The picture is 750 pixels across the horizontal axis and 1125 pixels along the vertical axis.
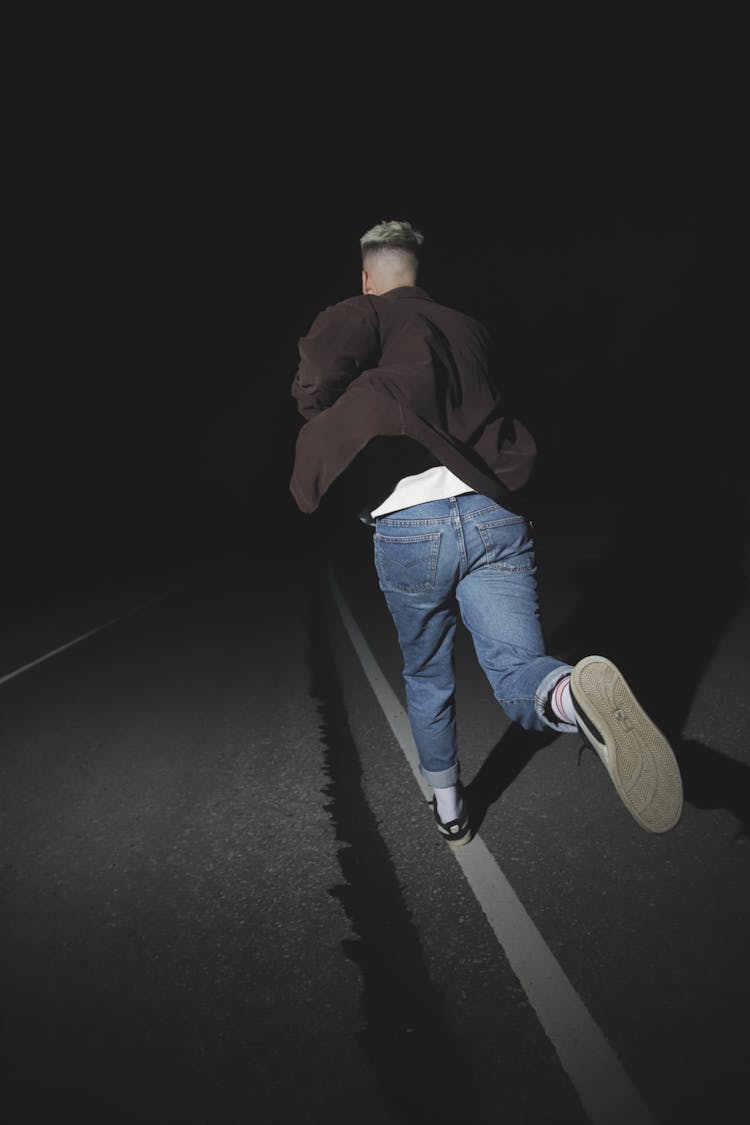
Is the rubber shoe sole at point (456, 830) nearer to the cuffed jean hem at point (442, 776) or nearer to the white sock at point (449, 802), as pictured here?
the white sock at point (449, 802)

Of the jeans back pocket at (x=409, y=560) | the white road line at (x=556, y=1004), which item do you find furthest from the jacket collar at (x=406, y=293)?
the white road line at (x=556, y=1004)

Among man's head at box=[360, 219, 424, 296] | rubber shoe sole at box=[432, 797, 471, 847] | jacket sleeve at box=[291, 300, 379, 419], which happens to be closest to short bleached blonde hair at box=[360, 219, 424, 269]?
man's head at box=[360, 219, 424, 296]

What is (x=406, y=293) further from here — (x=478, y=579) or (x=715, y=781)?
(x=715, y=781)

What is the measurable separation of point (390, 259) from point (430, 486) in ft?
2.87

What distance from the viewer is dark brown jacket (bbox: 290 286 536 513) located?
2266 mm

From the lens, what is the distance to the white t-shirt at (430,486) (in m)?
2.53

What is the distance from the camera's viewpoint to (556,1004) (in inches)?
84.4

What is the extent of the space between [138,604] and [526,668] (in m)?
11.9

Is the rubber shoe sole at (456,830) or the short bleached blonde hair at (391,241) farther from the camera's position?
the rubber shoe sole at (456,830)

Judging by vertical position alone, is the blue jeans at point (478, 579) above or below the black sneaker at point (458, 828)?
above

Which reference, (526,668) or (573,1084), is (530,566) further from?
(573,1084)

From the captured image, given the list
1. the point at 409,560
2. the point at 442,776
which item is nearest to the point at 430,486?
the point at 409,560

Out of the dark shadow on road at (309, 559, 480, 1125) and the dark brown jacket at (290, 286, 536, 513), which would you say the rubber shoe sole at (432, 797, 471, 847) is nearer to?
the dark shadow on road at (309, 559, 480, 1125)

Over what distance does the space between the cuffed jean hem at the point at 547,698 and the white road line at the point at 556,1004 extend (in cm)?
74
